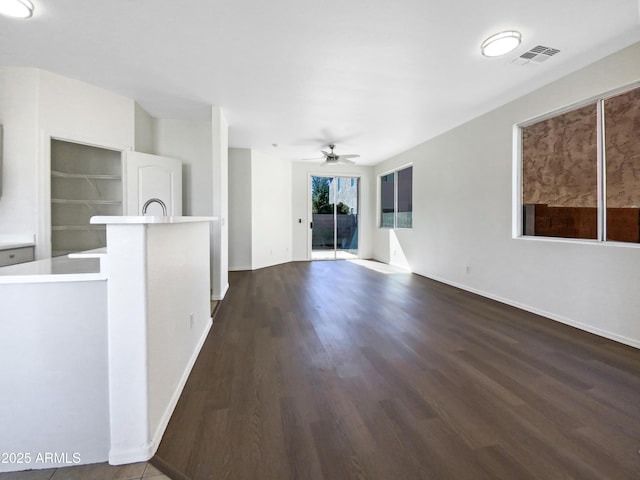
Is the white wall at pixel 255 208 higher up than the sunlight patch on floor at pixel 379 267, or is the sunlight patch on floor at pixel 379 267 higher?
the white wall at pixel 255 208

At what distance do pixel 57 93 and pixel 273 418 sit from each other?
397 cm

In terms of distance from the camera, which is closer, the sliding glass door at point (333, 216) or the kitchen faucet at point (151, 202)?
the kitchen faucet at point (151, 202)

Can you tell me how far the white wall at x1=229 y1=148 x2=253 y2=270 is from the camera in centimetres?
607

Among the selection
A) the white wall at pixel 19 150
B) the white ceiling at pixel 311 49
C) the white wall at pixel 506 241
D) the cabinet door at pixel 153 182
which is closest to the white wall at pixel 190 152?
the cabinet door at pixel 153 182

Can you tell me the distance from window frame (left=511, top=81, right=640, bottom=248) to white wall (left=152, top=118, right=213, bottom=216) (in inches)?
168

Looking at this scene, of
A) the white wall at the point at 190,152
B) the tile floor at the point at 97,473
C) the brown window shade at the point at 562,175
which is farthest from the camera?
the white wall at the point at 190,152

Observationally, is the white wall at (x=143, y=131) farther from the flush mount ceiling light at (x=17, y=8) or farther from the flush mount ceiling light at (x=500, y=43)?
the flush mount ceiling light at (x=500, y=43)

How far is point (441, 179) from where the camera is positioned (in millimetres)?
5016

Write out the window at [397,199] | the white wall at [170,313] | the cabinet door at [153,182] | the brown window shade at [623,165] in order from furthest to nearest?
1. the window at [397,199]
2. the cabinet door at [153,182]
3. the brown window shade at [623,165]
4. the white wall at [170,313]

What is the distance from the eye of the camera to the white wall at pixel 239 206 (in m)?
6.07

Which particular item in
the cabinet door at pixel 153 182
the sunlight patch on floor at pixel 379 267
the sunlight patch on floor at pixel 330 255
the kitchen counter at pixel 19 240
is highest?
the cabinet door at pixel 153 182

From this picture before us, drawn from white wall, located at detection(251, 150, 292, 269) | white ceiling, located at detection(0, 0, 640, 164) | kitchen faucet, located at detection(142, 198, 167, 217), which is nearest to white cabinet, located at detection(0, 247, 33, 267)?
kitchen faucet, located at detection(142, 198, 167, 217)

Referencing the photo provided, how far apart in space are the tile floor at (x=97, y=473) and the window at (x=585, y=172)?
3.87 meters

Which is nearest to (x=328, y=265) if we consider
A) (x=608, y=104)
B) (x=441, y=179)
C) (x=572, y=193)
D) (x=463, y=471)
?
(x=441, y=179)
